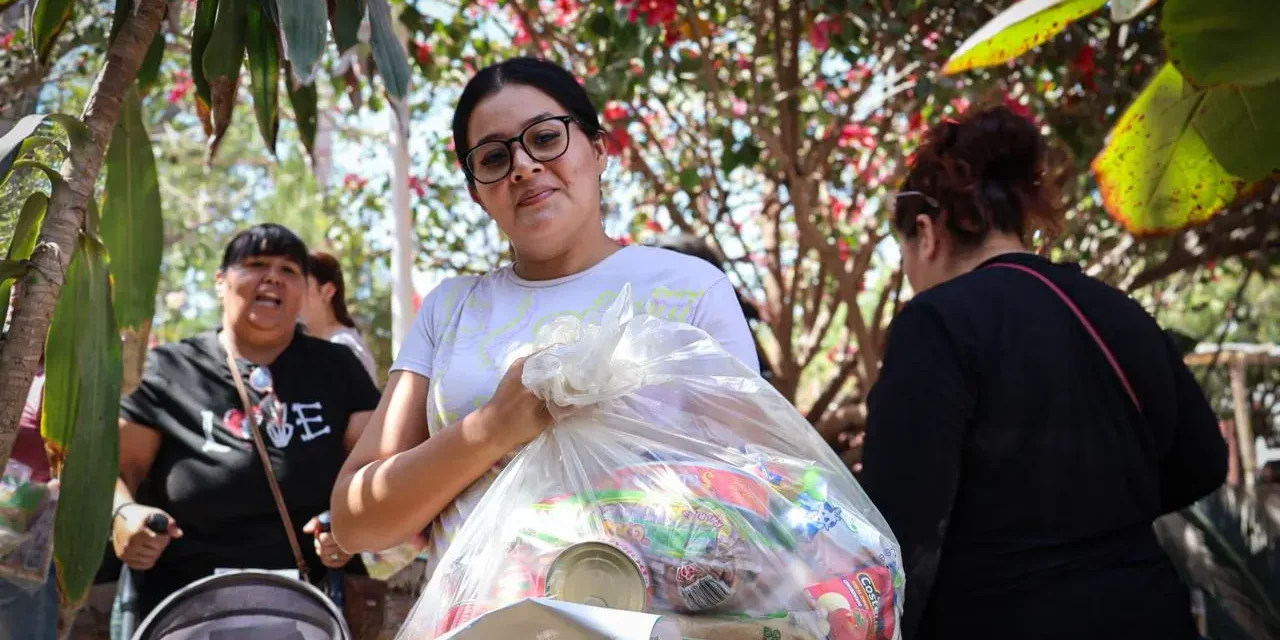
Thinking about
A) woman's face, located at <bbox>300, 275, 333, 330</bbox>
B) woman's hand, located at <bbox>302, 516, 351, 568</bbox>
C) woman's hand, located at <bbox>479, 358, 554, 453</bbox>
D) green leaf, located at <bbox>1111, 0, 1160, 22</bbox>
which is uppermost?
green leaf, located at <bbox>1111, 0, 1160, 22</bbox>

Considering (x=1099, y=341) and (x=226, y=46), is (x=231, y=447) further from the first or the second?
(x=1099, y=341)

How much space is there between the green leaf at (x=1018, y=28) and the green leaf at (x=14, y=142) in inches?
51.8

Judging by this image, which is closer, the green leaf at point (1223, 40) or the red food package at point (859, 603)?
the red food package at point (859, 603)

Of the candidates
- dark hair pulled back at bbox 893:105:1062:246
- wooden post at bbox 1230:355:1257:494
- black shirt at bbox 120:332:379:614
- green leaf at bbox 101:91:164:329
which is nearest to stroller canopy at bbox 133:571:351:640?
green leaf at bbox 101:91:164:329

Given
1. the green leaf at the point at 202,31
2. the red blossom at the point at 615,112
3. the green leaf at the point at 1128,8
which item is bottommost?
the green leaf at the point at 1128,8

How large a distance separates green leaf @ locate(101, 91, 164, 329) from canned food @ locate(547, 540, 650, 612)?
1039mm

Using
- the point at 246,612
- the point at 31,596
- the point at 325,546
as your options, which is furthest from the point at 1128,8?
the point at 31,596

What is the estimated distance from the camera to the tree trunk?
1540 millimetres

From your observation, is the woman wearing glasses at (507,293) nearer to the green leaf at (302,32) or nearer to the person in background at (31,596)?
the green leaf at (302,32)

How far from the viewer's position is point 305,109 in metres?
2.07

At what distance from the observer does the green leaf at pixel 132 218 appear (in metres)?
1.92

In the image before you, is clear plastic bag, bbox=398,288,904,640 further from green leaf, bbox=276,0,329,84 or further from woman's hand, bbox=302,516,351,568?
woman's hand, bbox=302,516,351,568

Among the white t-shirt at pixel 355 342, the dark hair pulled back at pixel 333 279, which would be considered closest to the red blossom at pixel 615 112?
the dark hair pulled back at pixel 333 279

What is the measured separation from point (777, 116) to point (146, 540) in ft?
11.1
